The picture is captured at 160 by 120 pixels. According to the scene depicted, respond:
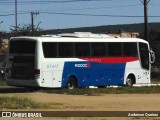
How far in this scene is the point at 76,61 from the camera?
30.5 metres

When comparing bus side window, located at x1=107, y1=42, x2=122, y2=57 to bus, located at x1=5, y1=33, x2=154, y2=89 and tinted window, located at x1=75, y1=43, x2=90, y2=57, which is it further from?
tinted window, located at x1=75, y1=43, x2=90, y2=57

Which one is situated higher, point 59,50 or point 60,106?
point 59,50

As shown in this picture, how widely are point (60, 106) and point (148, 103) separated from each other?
3.73 meters

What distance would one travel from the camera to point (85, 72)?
31.1 m

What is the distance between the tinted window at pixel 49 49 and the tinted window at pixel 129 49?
547cm

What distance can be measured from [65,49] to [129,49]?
16.8 ft

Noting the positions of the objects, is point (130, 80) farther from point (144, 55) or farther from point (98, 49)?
point (98, 49)

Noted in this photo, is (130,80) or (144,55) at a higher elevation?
(144,55)

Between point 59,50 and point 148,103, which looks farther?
point 59,50

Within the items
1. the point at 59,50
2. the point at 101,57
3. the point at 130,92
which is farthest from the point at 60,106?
the point at 101,57

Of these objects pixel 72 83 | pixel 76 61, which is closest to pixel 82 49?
pixel 76 61

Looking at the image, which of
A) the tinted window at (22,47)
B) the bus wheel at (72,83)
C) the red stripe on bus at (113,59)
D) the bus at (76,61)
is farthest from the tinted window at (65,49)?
the tinted window at (22,47)

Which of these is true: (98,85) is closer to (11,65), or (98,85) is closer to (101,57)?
(101,57)

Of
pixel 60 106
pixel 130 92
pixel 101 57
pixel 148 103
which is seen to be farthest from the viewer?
pixel 101 57
